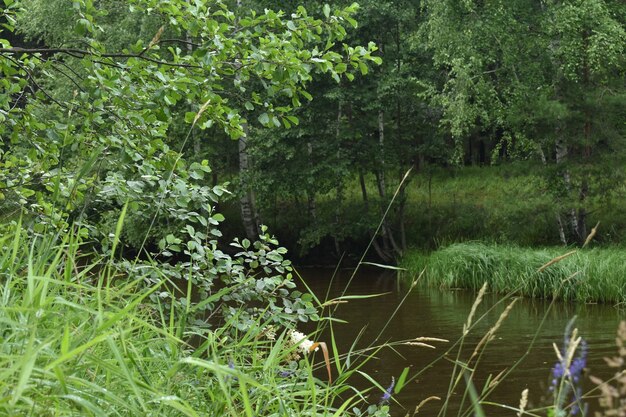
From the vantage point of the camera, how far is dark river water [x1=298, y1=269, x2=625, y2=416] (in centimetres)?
916

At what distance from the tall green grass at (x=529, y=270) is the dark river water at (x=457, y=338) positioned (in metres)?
0.34

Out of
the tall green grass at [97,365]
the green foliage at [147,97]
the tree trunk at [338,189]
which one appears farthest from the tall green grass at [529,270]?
the tall green grass at [97,365]

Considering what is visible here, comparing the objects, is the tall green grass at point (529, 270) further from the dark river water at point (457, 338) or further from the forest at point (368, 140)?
the dark river water at point (457, 338)

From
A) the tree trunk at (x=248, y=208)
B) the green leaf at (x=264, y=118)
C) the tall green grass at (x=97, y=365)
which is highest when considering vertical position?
the green leaf at (x=264, y=118)

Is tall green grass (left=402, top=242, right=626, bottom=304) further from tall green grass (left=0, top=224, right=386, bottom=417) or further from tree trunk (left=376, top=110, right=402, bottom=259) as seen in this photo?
tall green grass (left=0, top=224, right=386, bottom=417)

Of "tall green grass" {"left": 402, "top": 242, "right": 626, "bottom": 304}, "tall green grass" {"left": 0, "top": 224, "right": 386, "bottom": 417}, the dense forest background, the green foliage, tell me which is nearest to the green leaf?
the green foliage

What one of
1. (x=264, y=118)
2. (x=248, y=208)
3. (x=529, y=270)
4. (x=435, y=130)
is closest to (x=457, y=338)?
→ (x=529, y=270)

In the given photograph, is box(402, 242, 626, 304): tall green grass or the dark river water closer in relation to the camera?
the dark river water

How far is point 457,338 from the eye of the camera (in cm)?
1219

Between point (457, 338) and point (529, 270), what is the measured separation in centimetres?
500

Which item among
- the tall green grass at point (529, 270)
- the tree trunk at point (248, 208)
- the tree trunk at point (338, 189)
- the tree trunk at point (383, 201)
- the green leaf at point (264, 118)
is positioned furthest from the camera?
the tree trunk at point (248, 208)

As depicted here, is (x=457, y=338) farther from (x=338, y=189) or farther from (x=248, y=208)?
(x=248, y=208)

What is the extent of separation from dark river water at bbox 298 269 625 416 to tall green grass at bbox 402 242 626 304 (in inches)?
13.4

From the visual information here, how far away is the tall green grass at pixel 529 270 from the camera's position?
1535 cm
